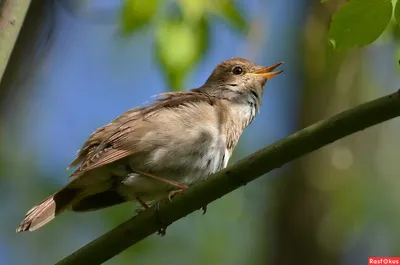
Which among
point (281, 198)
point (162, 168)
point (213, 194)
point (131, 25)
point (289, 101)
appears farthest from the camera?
point (289, 101)

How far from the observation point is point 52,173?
9789 mm

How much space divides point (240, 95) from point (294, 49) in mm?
3738

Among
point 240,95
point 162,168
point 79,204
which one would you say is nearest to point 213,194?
point 162,168

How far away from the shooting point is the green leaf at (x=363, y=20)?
2623 millimetres

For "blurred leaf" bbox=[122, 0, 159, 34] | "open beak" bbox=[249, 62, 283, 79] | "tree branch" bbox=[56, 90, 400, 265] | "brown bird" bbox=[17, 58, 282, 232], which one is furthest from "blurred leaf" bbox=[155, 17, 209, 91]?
"open beak" bbox=[249, 62, 283, 79]

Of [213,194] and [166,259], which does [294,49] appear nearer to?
[166,259]

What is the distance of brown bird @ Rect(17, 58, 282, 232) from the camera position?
14.2 ft

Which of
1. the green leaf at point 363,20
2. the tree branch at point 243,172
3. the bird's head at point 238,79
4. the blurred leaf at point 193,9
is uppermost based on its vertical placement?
the bird's head at point 238,79

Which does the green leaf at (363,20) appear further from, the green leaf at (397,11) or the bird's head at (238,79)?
the bird's head at (238,79)

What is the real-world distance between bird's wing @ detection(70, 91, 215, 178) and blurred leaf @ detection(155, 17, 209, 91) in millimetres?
455

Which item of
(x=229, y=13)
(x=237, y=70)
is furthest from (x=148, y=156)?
(x=237, y=70)

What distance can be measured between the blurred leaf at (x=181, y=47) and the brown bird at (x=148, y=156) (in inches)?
17.4

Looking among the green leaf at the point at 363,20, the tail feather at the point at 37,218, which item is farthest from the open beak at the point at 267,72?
the green leaf at the point at 363,20

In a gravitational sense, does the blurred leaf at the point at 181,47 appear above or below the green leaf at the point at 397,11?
above
